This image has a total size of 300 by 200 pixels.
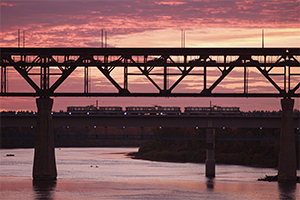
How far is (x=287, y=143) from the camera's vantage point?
79.9 meters

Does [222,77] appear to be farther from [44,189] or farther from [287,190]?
[44,189]

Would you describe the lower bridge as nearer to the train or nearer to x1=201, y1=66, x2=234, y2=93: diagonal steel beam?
x1=201, y1=66, x2=234, y2=93: diagonal steel beam

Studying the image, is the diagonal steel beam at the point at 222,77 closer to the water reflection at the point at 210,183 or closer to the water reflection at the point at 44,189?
the water reflection at the point at 210,183

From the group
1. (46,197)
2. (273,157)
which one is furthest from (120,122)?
(273,157)

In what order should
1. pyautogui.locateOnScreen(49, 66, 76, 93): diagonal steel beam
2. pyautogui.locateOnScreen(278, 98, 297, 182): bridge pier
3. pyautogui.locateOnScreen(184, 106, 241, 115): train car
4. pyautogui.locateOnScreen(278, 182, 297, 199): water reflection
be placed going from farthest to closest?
1. pyautogui.locateOnScreen(184, 106, 241, 115): train car
2. pyautogui.locateOnScreen(278, 98, 297, 182): bridge pier
3. pyautogui.locateOnScreen(49, 66, 76, 93): diagonal steel beam
4. pyautogui.locateOnScreen(278, 182, 297, 199): water reflection

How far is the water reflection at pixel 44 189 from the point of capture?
226 ft

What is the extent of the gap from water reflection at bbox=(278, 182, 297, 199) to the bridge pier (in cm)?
111

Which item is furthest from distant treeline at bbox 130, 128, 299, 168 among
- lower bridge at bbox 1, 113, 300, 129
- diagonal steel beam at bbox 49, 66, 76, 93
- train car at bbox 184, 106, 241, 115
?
diagonal steel beam at bbox 49, 66, 76, 93

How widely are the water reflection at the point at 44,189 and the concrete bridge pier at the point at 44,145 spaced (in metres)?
0.81

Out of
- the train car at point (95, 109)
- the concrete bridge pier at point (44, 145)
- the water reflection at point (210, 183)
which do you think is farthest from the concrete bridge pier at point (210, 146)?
the concrete bridge pier at point (44, 145)

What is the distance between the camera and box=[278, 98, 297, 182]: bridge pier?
79.9 metres

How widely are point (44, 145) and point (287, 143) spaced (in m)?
35.5

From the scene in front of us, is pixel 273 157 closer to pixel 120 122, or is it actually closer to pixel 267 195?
pixel 120 122

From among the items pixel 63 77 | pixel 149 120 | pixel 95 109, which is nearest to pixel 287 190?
pixel 149 120
